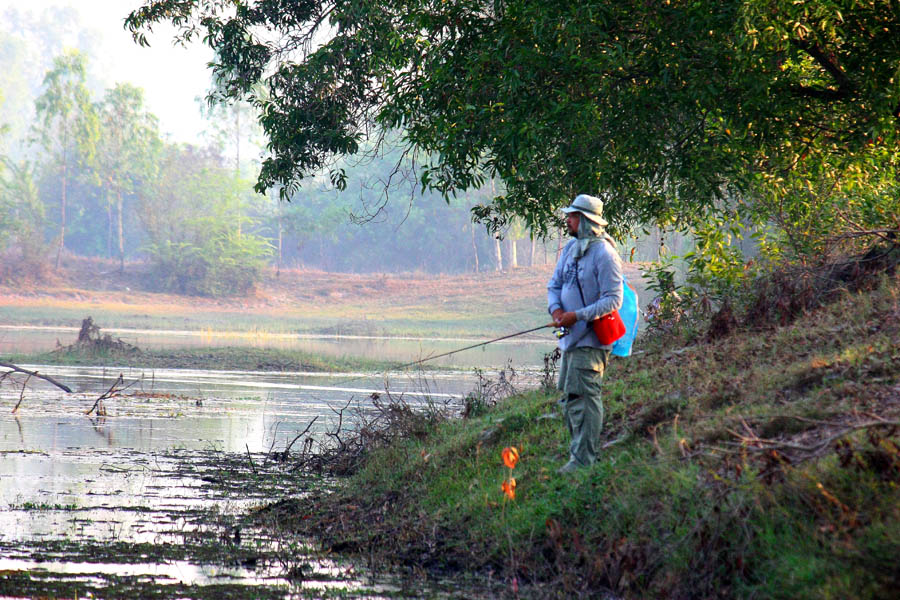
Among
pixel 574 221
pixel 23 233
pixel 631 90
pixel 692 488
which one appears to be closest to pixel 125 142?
pixel 23 233

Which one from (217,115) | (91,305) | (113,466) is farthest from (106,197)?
(113,466)

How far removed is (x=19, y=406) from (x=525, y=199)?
32.2 feet

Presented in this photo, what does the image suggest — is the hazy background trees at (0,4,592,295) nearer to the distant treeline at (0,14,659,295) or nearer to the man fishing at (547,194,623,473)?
the distant treeline at (0,14,659,295)

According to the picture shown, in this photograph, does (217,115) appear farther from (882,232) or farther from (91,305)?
(882,232)

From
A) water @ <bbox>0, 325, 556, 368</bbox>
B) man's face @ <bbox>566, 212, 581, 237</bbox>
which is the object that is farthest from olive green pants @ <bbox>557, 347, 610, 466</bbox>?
water @ <bbox>0, 325, 556, 368</bbox>

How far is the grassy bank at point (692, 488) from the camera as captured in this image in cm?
524

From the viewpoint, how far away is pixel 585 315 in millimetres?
7484

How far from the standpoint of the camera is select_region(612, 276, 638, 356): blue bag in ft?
25.7

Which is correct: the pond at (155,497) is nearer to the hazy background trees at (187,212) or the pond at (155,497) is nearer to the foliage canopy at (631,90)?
the foliage canopy at (631,90)

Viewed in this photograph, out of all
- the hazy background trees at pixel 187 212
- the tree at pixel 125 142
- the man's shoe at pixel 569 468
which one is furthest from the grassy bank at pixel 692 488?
the tree at pixel 125 142

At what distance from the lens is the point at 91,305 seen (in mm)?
53750

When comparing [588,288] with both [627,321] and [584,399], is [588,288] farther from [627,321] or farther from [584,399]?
[584,399]

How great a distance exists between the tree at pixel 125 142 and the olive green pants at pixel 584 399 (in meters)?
68.4

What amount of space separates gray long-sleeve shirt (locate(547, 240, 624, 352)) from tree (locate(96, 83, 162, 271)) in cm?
6811
